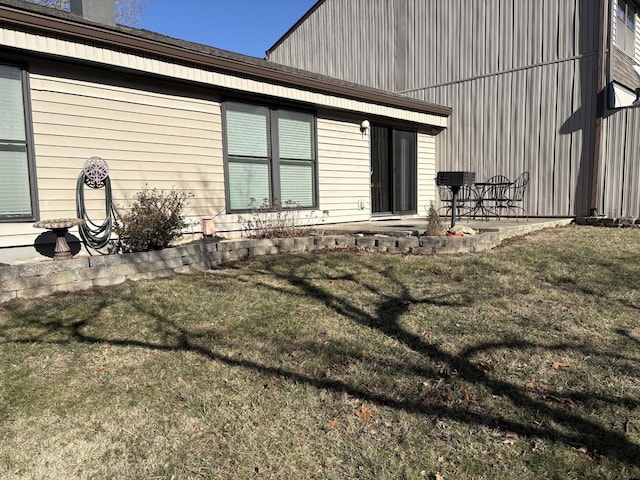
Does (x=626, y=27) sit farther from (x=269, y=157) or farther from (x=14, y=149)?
(x=14, y=149)

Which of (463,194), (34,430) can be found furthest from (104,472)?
(463,194)

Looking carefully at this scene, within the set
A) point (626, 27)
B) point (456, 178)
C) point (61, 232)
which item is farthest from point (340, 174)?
point (626, 27)

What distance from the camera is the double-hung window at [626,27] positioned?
981cm

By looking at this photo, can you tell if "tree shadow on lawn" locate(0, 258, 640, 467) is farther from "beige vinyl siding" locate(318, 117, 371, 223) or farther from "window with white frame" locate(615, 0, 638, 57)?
"window with white frame" locate(615, 0, 638, 57)

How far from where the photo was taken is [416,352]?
3119mm

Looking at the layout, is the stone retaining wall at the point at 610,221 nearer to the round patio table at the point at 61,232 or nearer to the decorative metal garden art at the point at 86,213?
the decorative metal garden art at the point at 86,213

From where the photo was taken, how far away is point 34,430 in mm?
2215

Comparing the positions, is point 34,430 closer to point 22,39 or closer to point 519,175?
point 22,39

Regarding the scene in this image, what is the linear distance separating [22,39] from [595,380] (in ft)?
19.5

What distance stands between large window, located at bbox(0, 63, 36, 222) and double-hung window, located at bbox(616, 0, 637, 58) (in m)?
11.2

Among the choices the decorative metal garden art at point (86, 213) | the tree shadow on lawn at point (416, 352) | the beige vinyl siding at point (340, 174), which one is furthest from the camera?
the beige vinyl siding at point (340, 174)

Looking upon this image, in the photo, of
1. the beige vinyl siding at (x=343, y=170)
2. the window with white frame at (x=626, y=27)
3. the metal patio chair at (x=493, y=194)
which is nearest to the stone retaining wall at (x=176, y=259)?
the beige vinyl siding at (x=343, y=170)

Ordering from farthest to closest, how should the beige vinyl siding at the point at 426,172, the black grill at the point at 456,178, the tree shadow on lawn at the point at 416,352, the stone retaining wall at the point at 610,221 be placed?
the beige vinyl siding at the point at 426,172
the stone retaining wall at the point at 610,221
the black grill at the point at 456,178
the tree shadow on lawn at the point at 416,352

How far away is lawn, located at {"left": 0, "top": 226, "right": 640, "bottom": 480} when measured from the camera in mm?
2027
